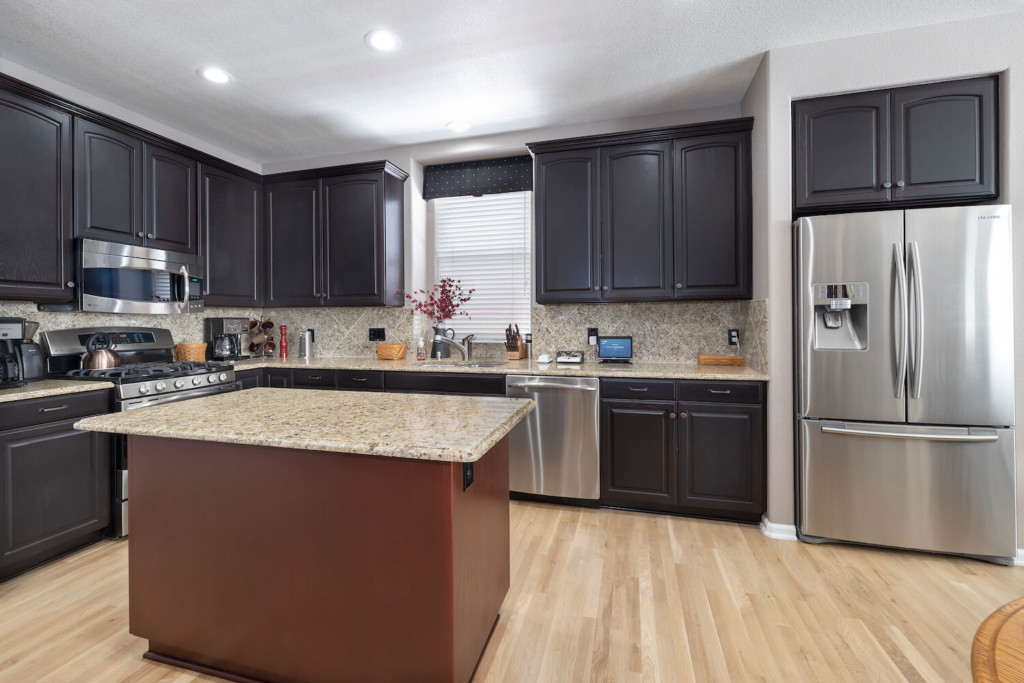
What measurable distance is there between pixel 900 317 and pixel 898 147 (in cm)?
93

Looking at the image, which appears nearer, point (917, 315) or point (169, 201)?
point (917, 315)

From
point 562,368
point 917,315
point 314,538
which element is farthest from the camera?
point 562,368

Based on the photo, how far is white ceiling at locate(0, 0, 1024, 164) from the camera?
2.19 m

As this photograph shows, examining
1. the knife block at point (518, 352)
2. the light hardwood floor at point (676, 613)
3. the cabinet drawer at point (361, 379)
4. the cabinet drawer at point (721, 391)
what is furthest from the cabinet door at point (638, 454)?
the cabinet drawer at point (361, 379)

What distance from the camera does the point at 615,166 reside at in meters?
3.16

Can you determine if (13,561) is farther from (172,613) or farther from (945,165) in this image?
(945,165)

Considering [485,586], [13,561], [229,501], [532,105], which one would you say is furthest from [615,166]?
[13,561]

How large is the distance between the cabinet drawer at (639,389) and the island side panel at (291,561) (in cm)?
182

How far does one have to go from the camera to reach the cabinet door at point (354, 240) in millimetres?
3686

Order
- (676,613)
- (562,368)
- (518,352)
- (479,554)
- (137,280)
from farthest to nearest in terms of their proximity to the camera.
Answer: (518,352) < (562,368) < (137,280) < (676,613) < (479,554)

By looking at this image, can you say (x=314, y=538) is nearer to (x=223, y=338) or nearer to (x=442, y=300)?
(x=442, y=300)

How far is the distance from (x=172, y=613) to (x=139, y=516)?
1.17 ft

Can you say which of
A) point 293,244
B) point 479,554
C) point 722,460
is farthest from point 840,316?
point 293,244

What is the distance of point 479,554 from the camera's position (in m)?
1.51
